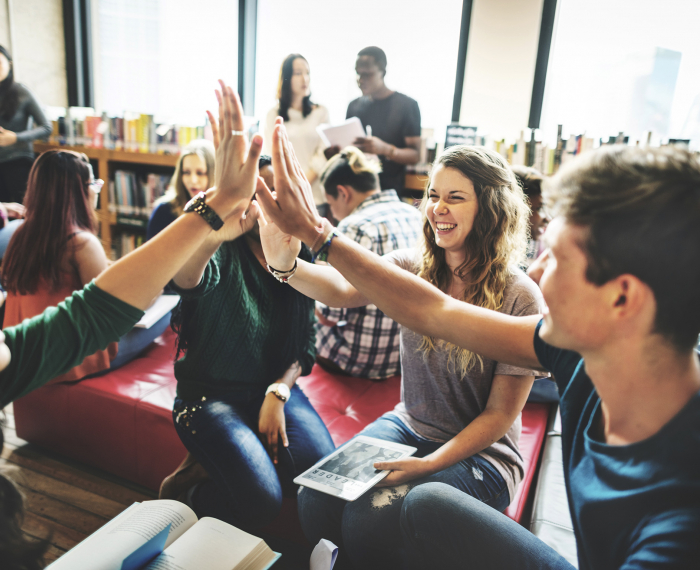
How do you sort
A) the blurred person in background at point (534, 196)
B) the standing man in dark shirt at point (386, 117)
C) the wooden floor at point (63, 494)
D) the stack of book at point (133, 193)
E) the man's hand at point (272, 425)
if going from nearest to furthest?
the man's hand at point (272, 425) → the wooden floor at point (63, 494) → the blurred person in background at point (534, 196) → the standing man in dark shirt at point (386, 117) → the stack of book at point (133, 193)

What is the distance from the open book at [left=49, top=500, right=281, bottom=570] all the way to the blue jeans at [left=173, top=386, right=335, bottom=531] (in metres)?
0.36

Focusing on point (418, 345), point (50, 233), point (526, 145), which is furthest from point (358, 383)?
point (526, 145)

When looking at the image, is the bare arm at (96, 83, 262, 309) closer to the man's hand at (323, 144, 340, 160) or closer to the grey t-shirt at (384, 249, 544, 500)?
the grey t-shirt at (384, 249, 544, 500)

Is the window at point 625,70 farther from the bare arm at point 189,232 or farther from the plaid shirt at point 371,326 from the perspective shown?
the bare arm at point 189,232

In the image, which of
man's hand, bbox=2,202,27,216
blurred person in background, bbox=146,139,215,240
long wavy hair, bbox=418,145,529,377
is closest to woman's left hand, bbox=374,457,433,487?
long wavy hair, bbox=418,145,529,377

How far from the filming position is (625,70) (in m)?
3.68

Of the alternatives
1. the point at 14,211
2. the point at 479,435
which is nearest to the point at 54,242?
the point at 479,435

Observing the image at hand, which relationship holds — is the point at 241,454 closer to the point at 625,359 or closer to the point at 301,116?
the point at 625,359

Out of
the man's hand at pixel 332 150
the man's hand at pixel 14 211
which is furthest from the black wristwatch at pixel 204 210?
the man's hand at pixel 14 211

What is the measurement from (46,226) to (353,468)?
4.79 feet

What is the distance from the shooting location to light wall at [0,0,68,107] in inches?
187

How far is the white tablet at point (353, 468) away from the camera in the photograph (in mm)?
1194

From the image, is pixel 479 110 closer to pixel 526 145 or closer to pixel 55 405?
pixel 526 145

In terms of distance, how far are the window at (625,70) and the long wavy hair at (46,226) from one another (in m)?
3.01
